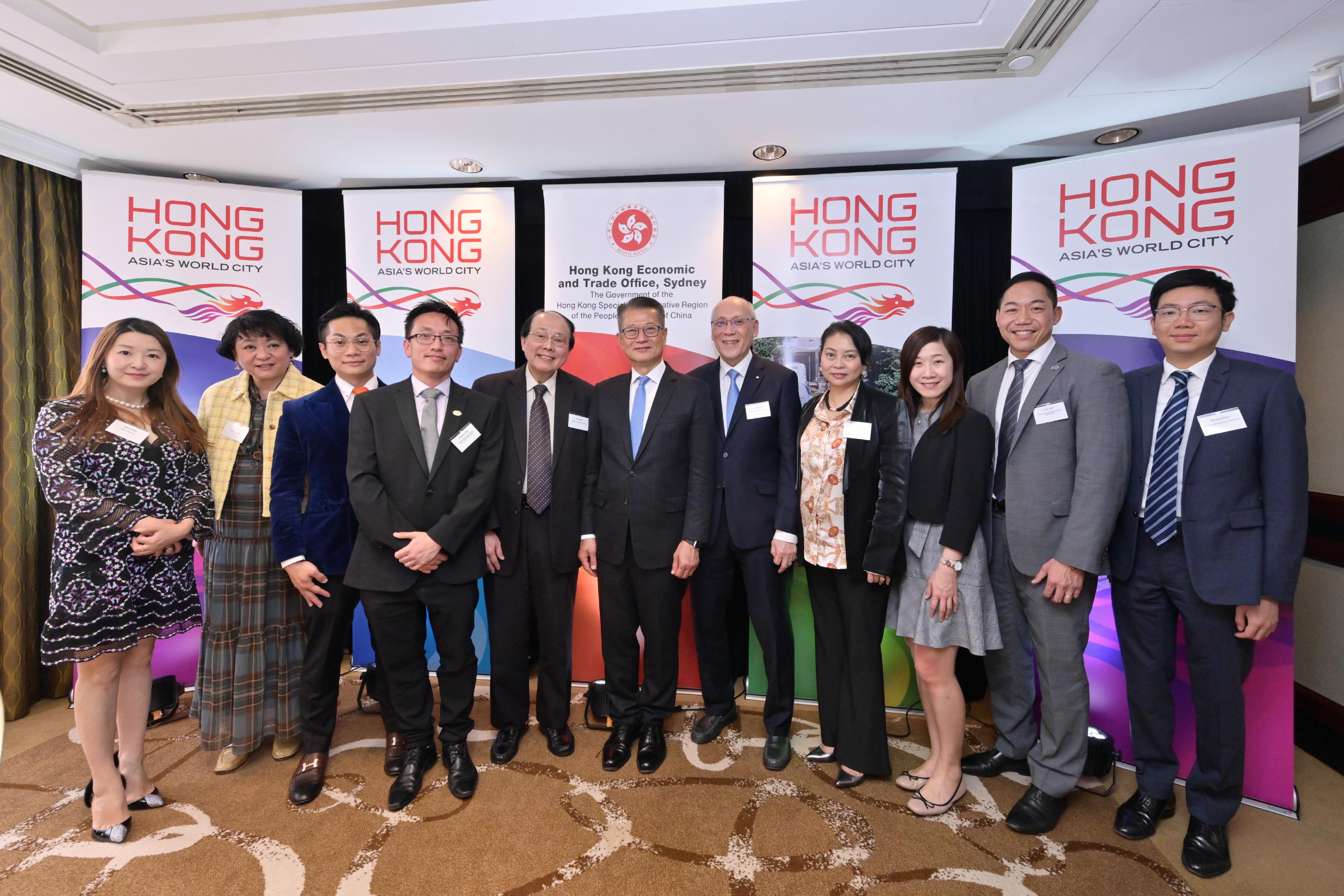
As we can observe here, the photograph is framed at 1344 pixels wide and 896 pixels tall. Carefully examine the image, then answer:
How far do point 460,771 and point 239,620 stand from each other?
115 cm

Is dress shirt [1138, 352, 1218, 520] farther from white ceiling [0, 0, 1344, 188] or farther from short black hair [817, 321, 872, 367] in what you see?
white ceiling [0, 0, 1344, 188]

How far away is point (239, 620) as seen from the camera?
2.48 meters

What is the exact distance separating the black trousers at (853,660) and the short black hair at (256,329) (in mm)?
2455

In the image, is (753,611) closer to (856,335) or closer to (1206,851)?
(856,335)

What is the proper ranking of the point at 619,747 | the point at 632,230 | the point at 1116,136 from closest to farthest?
1. the point at 619,747
2. the point at 1116,136
3. the point at 632,230

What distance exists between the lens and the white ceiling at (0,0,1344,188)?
87.6 inches

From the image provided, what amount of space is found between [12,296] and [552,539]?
11.2 ft

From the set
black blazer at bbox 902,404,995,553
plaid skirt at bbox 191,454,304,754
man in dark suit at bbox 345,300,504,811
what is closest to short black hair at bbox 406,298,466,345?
man in dark suit at bbox 345,300,504,811

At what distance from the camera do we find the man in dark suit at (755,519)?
2.47 m

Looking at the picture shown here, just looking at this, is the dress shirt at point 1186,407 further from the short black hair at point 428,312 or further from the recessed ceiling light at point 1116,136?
the short black hair at point 428,312

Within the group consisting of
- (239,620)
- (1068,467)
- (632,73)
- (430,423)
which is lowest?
(239,620)

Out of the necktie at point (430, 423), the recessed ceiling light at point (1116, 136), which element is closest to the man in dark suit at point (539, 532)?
the necktie at point (430, 423)

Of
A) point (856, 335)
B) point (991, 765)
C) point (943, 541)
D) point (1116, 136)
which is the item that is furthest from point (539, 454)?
point (1116, 136)

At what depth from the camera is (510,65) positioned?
2.49 metres
